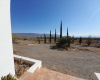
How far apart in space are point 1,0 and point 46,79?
2.82 metres

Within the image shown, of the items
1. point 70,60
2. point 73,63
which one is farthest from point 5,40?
point 70,60

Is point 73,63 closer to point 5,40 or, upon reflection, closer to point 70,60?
point 70,60

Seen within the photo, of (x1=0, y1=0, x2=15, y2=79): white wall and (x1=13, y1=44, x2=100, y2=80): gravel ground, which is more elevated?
(x1=0, y1=0, x2=15, y2=79): white wall

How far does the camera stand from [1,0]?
1.25 m

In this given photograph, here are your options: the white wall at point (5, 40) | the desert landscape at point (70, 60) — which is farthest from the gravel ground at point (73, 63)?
the white wall at point (5, 40)

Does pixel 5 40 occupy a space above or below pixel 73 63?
above

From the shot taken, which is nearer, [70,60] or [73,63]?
[73,63]

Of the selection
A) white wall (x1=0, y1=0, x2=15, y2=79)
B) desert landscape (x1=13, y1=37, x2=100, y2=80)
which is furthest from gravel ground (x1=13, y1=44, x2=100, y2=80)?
white wall (x1=0, y1=0, x2=15, y2=79)

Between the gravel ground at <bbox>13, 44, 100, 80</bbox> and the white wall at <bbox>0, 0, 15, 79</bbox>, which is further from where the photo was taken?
the gravel ground at <bbox>13, 44, 100, 80</bbox>

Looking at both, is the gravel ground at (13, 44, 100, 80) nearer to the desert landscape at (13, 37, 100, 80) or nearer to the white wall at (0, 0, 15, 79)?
the desert landscape at (13, 37, 100, 80)

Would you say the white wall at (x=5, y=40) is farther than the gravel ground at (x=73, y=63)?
No

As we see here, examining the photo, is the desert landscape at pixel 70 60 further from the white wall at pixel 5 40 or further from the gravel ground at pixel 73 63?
the white wall at pixel 5 40

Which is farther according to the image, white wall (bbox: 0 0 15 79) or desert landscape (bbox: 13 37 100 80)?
desert landscape (bbox: 13 37 100 80)

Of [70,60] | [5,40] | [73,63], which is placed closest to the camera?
[5,40]
